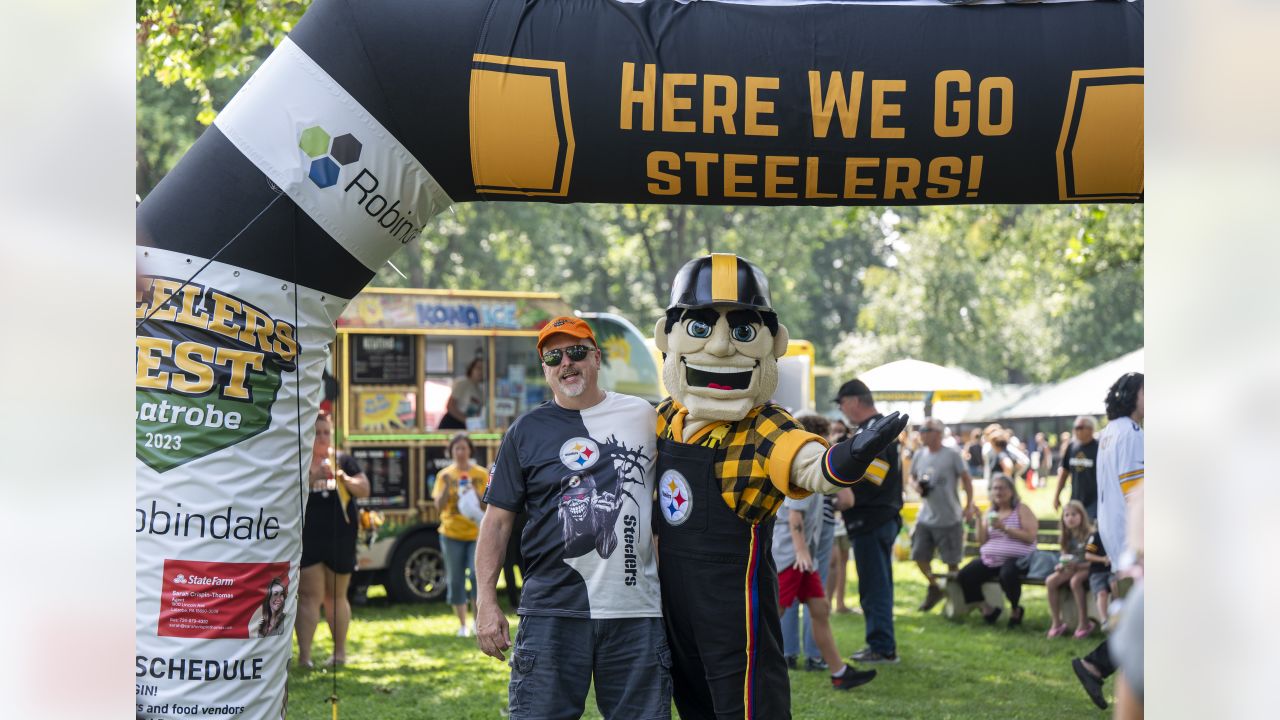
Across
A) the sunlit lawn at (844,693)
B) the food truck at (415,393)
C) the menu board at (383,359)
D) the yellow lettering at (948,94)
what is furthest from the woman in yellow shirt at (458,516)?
the yellow lettering at (948,94)

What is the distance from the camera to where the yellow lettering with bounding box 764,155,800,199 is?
3688 mm

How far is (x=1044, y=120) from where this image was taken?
11.9 feet

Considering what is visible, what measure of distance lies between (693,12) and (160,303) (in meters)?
1.88

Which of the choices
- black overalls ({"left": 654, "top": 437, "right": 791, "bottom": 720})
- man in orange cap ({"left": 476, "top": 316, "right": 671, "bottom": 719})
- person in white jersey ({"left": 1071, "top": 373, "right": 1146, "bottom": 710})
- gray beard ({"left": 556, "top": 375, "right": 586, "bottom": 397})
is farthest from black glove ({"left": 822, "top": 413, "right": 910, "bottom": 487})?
person in white jersey ({"left": 1071, "top": 373, "right": 1146, "bottom": 710})

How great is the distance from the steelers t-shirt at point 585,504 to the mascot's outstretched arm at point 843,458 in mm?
540

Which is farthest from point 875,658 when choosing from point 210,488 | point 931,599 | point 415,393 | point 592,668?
point 210,488

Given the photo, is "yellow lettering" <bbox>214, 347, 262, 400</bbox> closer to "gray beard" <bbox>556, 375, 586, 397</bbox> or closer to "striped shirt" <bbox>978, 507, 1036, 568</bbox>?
"gray beard" <bbox>556, 375, 586, 397</bbox>

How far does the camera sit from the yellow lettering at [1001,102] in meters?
3.60

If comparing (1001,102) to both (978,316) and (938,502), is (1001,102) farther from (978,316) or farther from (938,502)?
(978,316)

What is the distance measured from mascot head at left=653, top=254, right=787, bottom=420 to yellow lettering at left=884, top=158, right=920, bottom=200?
0.55 meters

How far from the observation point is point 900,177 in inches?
147
